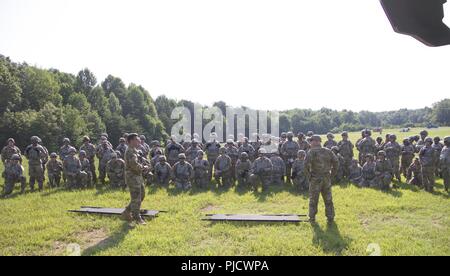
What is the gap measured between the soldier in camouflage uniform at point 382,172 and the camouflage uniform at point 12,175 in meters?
13.8

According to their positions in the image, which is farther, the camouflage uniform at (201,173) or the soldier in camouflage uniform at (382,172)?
the camouflage uniform at (201,173)

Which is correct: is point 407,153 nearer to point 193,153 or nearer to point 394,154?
point 394,154

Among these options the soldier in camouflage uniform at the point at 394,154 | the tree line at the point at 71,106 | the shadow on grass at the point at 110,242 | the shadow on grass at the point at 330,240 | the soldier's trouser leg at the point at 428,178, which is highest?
the tree line at the point at 71,106

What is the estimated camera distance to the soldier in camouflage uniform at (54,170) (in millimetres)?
14961

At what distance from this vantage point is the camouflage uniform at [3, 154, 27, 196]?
1388 cm

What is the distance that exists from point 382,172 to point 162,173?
28.3 ft

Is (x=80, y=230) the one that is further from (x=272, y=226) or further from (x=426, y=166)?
(x=426, y=166)

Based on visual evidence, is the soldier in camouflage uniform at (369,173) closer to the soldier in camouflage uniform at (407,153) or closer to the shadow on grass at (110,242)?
the soldier in camouflage uniform at (407,153)

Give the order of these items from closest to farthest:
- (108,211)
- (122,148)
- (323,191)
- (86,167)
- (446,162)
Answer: (323,191) → (108,211) → (446,162) → (86,167) → (122,148)

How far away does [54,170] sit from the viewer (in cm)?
1509

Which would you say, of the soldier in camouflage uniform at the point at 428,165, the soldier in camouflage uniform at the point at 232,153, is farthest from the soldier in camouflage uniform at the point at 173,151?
the soldier in camouflage uniform at the point at 428,165

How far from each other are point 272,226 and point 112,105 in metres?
60.5

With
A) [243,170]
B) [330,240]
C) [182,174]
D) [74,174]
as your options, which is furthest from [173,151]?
[330,240]

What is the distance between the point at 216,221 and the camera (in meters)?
9.41
